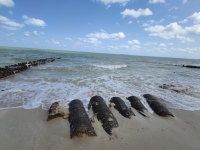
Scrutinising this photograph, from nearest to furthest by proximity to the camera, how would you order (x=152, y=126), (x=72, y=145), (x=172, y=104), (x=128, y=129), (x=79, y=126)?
(x=72, y=145)
(x=79, y=126)
(x=128, y=129)
(x=152, y=126)
(x=172, y=104)

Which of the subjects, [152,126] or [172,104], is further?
[172,104]

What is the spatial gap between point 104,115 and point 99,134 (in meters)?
0.88

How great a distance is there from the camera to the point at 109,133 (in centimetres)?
409

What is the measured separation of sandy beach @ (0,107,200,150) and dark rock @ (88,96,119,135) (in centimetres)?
18

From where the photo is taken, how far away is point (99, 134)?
4.01 metres

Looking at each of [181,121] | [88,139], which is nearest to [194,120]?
[181,121]

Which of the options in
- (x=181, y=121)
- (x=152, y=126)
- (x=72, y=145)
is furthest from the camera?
(x=181, y=121)

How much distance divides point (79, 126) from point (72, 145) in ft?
1.93

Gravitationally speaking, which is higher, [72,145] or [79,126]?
[79,126]

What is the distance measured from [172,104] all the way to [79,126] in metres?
5.64

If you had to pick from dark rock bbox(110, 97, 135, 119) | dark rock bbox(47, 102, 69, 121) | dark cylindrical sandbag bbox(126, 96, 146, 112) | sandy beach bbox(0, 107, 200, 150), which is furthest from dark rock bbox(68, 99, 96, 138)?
dark cylindrical sandbag bbox(126, 96, 146, 112)

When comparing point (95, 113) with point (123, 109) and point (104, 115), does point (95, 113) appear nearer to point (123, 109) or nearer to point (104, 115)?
point (104, 115)

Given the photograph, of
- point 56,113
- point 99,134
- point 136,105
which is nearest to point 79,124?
point 99,134

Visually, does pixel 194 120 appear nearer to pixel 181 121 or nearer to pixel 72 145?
pixel 181 121
